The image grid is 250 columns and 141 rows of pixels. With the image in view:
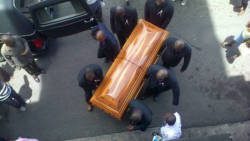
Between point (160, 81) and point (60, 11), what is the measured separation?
2939mm

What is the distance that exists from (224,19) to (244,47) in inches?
37.5

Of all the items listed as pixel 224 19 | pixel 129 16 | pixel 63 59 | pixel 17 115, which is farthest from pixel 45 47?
pixel 224 19

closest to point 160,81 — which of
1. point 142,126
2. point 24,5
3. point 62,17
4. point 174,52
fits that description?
point 174,52

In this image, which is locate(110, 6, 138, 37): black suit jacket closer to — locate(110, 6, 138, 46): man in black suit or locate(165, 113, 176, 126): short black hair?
locate(110, 6, 138, 46): man in black suit

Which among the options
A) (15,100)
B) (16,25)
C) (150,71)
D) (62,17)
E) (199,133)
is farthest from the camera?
(62,17)

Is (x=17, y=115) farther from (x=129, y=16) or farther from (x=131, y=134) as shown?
(x=129, y=16)

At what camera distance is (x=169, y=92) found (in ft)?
27.2

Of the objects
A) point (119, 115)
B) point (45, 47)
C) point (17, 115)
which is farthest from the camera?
point (45, 47)

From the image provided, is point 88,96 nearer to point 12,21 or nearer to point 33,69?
point 33,69

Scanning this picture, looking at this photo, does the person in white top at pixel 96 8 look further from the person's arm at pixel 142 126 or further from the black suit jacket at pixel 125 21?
the person's arm at pixel 142 126

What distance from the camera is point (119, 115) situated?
718 centimetres

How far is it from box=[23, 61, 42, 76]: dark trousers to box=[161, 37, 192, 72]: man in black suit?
9.43 feet

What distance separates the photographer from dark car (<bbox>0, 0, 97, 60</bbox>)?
7926 mm

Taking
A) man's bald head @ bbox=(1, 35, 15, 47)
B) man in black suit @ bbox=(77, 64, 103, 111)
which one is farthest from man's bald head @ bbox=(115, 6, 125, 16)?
man's bald head @ bbox=(1, 35, 15, 47)
